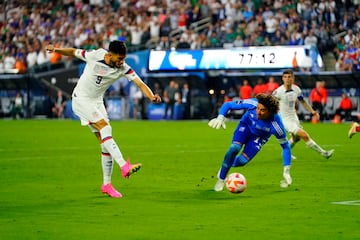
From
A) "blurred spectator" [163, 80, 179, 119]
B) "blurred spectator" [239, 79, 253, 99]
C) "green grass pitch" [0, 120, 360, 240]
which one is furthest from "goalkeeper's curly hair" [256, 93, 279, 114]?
"blurred spectator" [163, 80, 179, 119]

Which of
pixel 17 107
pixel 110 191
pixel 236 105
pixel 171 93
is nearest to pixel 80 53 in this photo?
pixel 110 191

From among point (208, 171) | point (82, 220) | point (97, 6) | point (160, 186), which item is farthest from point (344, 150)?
point (97, 6)

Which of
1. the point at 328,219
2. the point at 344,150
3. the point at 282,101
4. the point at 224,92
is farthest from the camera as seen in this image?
the point at 224,92

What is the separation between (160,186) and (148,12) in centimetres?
3150

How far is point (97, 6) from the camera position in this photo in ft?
162

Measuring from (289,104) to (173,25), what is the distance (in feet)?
77.6

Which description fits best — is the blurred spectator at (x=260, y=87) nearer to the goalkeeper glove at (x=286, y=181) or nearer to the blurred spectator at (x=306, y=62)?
the blurred spectator at (x=306, y=62)

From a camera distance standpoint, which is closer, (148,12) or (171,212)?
(171,212)

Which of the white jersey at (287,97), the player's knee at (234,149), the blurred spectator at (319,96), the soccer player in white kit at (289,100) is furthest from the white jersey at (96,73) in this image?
the blurred spectator at (319,96)

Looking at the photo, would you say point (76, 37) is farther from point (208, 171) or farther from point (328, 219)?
point (328, 219)

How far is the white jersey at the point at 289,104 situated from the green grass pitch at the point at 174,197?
2.76 ft

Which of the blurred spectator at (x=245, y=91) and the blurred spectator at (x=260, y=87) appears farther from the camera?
the blurred spectator at (x=245, y=91)

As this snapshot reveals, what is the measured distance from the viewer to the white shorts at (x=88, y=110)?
13.8 metres

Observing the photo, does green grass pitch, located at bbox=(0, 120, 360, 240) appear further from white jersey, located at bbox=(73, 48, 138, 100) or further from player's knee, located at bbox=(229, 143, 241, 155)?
white jersey, located at bbox=(73, 48, 138, 100)
